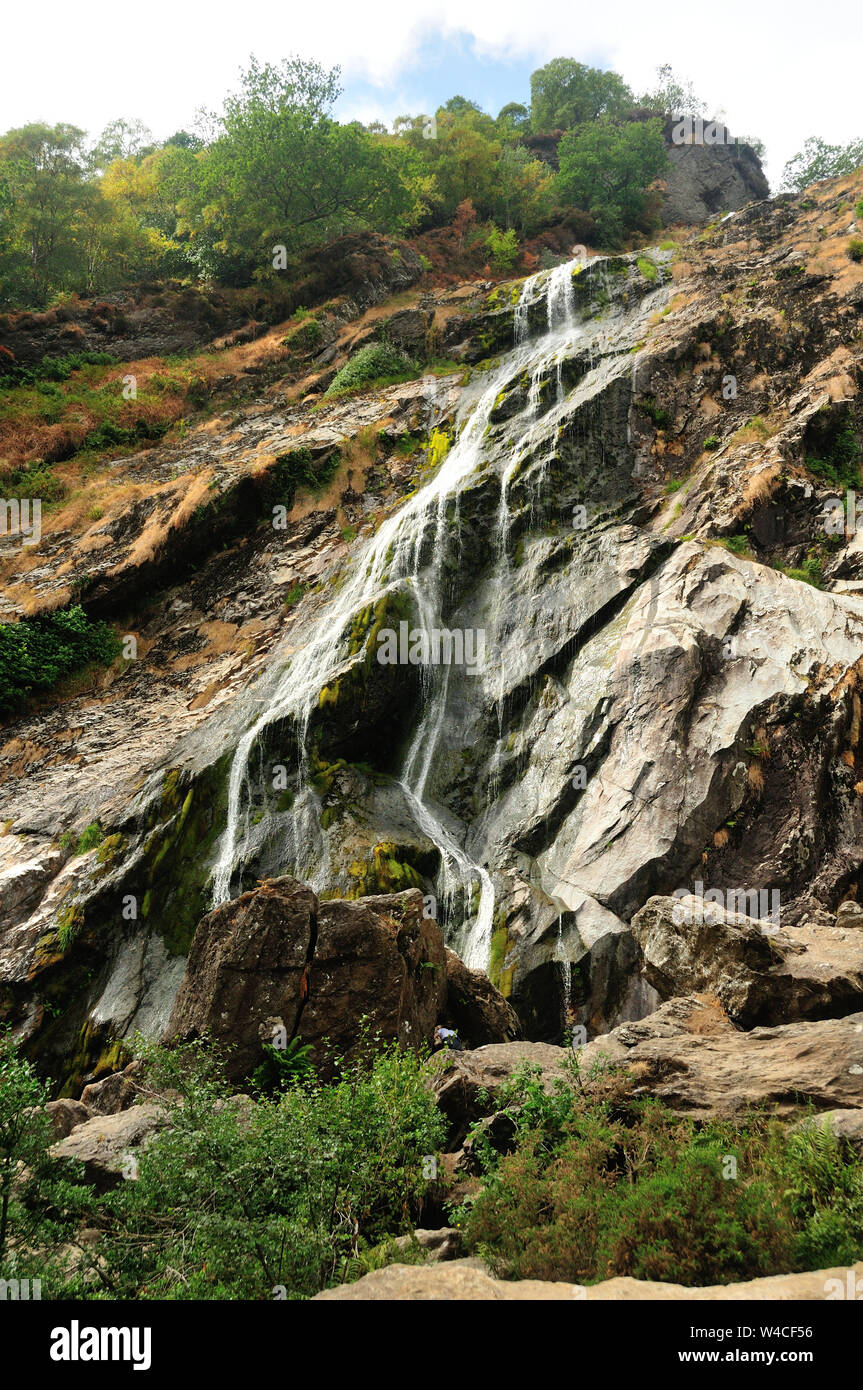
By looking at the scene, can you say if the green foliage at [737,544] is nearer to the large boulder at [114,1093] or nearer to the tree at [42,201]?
the large boulder at [114,1093]

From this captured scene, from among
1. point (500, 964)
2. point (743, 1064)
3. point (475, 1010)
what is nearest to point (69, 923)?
point (500, 964)

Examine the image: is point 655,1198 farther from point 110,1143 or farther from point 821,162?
point 821,162

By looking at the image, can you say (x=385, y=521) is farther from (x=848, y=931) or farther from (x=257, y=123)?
(x=257, y=123)

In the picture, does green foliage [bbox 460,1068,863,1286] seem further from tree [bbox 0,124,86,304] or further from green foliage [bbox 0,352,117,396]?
tree [bbox 0,124,86,304]

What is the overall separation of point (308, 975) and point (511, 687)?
30.2 feet

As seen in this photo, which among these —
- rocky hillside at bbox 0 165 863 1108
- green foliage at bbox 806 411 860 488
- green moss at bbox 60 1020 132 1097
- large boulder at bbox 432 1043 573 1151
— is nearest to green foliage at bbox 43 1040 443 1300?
large boulder at bbox 432 1043 573 1151

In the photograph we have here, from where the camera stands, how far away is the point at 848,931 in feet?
30.4

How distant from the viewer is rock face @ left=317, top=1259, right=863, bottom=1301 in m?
3.76

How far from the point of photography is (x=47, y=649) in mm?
22188

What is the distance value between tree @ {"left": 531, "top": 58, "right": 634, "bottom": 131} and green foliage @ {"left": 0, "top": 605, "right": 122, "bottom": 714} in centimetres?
5395

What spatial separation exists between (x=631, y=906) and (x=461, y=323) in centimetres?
2807

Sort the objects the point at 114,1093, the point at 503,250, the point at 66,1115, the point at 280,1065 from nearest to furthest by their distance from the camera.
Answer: the point at 280,1065, the point at 66,1115, the point at 114,1093, the point at 503,250

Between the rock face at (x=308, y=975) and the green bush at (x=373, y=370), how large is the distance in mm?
25516

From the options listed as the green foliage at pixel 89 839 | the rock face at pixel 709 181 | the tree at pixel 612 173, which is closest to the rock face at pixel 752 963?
the green foliage at pixel 89 839
